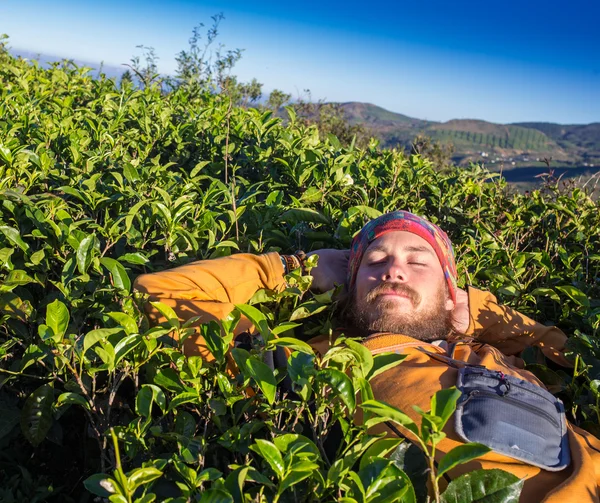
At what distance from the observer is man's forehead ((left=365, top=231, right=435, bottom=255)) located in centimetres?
256

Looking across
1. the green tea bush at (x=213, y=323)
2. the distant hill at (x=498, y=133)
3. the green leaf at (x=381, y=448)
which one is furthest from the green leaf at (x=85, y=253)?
the distant hill at (x=498, y=133)

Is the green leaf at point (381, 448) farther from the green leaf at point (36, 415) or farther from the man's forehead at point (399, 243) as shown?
the man's forehead at point (399, 243)

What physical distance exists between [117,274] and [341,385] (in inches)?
42.8

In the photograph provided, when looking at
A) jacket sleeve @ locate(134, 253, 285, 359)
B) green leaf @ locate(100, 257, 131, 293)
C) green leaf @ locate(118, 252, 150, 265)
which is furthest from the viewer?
green leaf @ locate(118, 252, 150, 265)

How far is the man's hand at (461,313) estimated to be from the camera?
8.55 feet

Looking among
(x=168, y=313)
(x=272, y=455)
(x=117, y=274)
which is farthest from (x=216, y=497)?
(x=117, y=274)

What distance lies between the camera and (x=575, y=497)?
1482 mm

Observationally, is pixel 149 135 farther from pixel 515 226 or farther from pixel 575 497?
Result: pixel 575 497

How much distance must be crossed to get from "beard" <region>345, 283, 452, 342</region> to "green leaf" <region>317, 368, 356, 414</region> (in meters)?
1.13

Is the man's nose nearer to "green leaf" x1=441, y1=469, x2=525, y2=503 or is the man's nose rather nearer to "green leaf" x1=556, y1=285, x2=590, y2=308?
"green leaf" x1=556, y1=285, x2=590, y2=308

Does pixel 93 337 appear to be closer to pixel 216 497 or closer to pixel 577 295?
pixel 216 497

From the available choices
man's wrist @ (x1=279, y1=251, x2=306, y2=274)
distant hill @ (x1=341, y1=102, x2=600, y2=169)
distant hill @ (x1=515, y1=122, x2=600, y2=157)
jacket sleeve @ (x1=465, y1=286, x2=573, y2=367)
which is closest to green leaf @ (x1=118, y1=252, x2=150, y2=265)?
man's wrist @ (x1=279, y1=251, x2=306, y2=274)

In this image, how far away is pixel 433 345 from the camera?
232 cm

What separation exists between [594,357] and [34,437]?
204 centimetres
